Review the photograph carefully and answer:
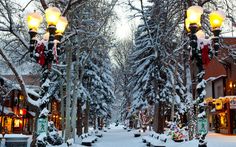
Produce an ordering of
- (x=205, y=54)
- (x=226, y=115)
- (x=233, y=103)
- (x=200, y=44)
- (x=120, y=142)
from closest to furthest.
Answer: (x=205, y=54), (x=200, y=44), (x=120, y=142), (x=233, y=103), (x=226, y=115)

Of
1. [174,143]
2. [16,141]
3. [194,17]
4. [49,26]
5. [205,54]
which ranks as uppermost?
[194,17]

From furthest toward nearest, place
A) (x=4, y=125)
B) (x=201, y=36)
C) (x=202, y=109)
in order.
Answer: (x=4, y=125), (x=201, y=36), (x=202, y=109)

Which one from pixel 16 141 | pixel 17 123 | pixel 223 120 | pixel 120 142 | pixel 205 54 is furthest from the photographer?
pixel 17 123

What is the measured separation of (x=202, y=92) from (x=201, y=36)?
1981mm

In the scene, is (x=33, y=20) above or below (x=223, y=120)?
above

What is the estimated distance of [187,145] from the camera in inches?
803

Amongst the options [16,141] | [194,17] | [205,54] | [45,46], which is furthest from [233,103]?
[45,46]

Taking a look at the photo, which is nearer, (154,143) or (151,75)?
(154,143)

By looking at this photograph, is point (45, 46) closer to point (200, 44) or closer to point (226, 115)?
point (200, 44)

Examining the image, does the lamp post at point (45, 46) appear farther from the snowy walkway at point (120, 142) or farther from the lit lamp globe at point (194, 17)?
the snowy walkway at point (120, 142)

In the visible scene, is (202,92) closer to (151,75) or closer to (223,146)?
(223,146)

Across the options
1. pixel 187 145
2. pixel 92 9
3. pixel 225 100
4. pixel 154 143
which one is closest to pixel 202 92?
pixel 187 145

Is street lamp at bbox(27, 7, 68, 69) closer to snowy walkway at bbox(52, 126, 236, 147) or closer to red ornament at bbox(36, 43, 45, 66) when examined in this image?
red ornament at bbox(36, 43, 45, 66)

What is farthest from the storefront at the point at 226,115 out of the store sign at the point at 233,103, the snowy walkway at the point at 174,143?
the snowy walkway at the point at 174,143
